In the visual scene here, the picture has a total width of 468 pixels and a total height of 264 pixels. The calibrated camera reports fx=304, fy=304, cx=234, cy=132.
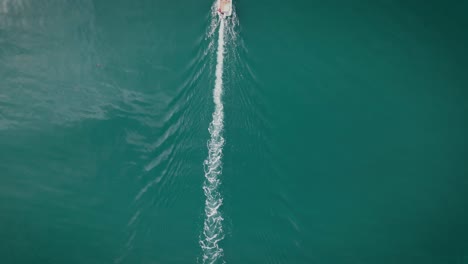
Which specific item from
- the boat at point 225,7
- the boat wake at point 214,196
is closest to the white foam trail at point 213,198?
the boat wake at point 214,196

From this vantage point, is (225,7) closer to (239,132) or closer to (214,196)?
(239,132)

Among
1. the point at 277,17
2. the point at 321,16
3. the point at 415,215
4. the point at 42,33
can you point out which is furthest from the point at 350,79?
the point at 42,33

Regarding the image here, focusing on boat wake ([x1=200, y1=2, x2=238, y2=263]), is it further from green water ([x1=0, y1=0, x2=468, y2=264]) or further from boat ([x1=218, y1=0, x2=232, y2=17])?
boat ([x1=218, y1=0, x2=232, y2=17])

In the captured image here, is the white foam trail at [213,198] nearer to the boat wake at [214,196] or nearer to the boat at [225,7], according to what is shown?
the boat wake at [214,196]

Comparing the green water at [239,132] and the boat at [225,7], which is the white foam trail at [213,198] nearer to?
the green water at [239,132]

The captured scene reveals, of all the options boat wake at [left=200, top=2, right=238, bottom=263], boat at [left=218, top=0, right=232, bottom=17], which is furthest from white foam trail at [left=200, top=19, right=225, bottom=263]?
boat at [left=218, top=0, right=232, bottom=17]

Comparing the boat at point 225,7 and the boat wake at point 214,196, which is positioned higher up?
the boat at point 225,7

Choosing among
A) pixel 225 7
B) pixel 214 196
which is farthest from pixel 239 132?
pixel 225 7

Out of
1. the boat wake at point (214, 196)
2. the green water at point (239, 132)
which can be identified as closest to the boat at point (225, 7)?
the green water at point (239, 132)

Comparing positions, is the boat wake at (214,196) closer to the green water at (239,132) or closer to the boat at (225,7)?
the green water at (239,132)
